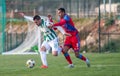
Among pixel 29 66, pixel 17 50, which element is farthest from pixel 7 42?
pixel 29 66

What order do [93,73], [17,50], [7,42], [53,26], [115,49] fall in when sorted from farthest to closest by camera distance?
[7,42] → [115,49] → [17,50] → [53,26] → [93,73]

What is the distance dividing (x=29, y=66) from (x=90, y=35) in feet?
68.2

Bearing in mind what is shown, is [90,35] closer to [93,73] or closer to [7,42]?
[7,42]

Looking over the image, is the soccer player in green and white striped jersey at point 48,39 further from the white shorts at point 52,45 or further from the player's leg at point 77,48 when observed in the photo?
the player's leg at point 77,48

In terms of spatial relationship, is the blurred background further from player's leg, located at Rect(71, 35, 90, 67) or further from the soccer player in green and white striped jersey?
player's leg, located at Rect(71, 35, 90, 67)

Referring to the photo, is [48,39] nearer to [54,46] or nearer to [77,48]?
[54,46]

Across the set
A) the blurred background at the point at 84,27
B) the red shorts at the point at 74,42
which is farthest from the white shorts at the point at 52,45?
the blurred background at the point at 84,27

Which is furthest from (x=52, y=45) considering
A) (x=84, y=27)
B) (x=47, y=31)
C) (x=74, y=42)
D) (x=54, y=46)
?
(x=84, y=27)

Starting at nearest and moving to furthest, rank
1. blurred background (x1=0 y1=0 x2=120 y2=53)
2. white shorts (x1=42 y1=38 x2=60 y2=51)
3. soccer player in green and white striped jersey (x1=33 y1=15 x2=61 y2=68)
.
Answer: soccer player in green and white striped jersey (x1=33 y1=15 x2=61 y2=68), white shorts (x1=42 y1=38 x2=60 y2=51), blurred background (x1=0 y1=0 x2=120 y2=53)

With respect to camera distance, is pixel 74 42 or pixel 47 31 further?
pixel 47 31

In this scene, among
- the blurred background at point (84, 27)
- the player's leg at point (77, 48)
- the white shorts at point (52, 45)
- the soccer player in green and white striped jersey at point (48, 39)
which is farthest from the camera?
the blurred background at point (84, 27)

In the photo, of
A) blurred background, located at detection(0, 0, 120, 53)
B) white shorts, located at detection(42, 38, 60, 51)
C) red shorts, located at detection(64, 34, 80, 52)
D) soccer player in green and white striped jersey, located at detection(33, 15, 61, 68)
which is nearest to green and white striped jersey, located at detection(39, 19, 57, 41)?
soccer player in green and white striped jersey, located at detection(33, 15, 61, 68)

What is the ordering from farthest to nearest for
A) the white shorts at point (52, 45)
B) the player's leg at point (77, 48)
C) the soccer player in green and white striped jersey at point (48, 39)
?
the white shorts at point (52, 45) → the soccer player in green and white striped jersey at point (48, 39) → the player's leg at point (77, 48)

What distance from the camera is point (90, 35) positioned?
128ft
